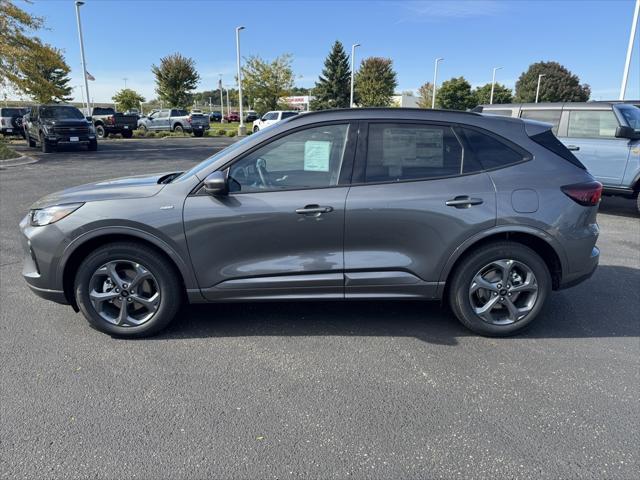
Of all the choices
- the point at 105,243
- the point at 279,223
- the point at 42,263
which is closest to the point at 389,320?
the point at 279,223

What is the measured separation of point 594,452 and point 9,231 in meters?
7.46

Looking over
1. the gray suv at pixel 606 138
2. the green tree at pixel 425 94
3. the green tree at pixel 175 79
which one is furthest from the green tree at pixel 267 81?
the gray suv at pixel 606 138

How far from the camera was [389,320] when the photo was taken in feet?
12.8

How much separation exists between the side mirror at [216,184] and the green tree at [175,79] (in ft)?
148

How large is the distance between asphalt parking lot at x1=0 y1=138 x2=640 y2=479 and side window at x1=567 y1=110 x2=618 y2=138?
188 inches

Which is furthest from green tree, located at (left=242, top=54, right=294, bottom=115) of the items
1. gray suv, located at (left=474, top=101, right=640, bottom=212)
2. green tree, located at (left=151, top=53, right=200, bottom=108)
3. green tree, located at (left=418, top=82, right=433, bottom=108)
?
gray suv, located at (left=474, top=101, right=640, bottom=212)

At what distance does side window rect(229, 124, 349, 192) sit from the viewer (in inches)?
133

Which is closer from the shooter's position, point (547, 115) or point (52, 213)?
point (52, 213)

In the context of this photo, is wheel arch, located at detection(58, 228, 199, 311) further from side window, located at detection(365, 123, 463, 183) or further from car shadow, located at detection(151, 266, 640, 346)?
side window, located at detection(365, 123, 463, 183)

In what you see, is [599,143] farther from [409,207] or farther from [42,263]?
[42,263]

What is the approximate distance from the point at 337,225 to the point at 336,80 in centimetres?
5655

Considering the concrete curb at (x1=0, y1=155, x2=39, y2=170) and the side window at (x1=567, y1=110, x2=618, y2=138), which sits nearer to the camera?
the side window at (x1=567, y1=110, x2=618, y2=138)

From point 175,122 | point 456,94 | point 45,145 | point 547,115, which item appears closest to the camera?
point 547,115

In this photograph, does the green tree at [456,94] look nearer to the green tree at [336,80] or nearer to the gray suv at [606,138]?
the green tree at [336,80]
